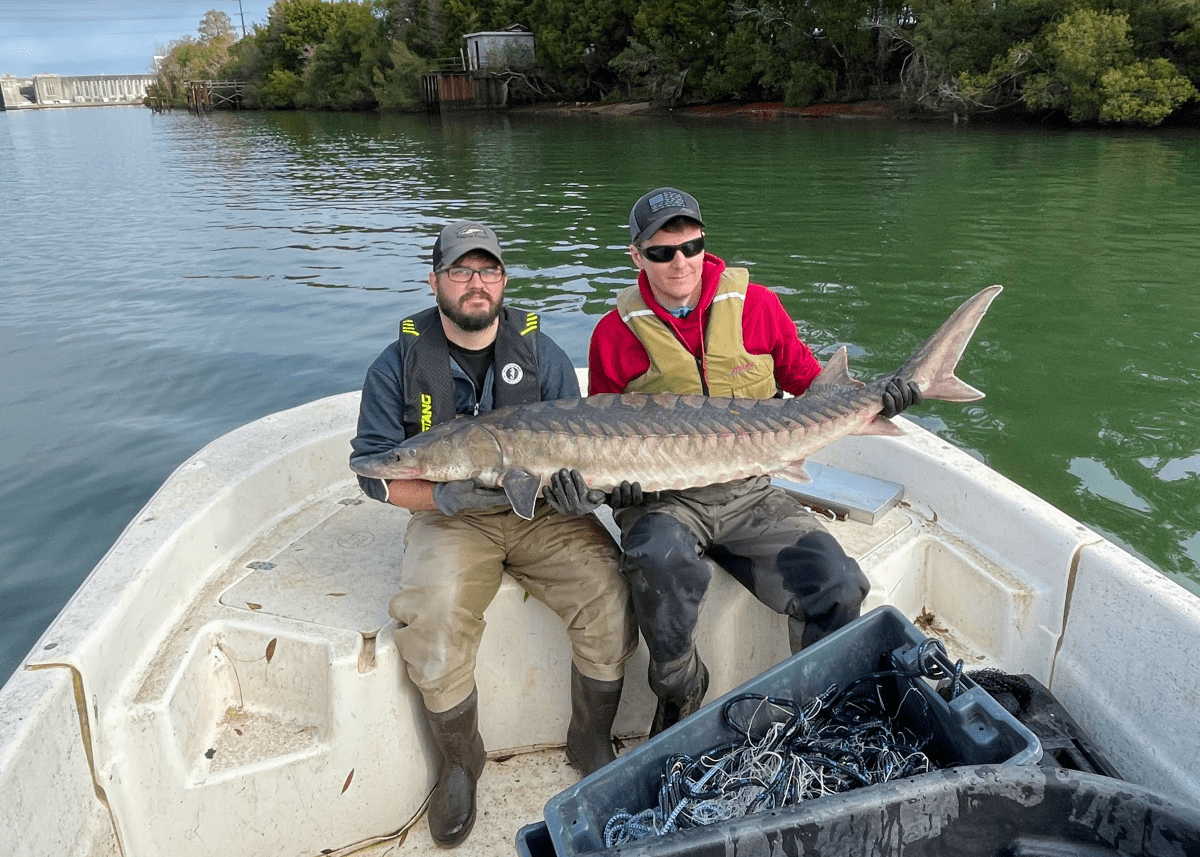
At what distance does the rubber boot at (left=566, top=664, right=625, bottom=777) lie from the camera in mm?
3576

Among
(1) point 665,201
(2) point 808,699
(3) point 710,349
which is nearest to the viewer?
(2) point 808,699

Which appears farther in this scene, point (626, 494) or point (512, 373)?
point (512, 373)

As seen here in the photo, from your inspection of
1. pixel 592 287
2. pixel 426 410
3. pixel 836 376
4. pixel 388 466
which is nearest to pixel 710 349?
pixel 836 376

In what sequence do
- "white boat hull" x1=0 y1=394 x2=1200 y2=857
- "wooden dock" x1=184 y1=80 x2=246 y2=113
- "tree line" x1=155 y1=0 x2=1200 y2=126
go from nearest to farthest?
"white boat hull" x1=0 y1=394 x2=1200 y2=857 → "tree line" x1=155 y1=0 x2=1200 y2=126 → "wooden dock" x1=184 y1=80 x2=246 y2=113

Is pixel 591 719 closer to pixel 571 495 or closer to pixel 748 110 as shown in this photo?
pixel 571 495

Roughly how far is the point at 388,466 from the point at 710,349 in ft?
5.05

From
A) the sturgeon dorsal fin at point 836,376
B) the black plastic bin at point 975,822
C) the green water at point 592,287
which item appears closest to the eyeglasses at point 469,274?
the sturgeon dorsal fin at point 836,376

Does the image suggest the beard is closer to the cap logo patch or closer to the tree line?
the cap logo patch

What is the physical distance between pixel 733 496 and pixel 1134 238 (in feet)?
47.2

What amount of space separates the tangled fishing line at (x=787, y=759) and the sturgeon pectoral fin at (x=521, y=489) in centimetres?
111

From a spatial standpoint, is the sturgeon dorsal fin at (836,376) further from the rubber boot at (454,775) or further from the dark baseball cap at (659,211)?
the rubber boot at (454,775)

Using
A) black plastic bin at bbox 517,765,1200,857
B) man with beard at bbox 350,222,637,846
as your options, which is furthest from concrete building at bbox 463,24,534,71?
black plastic bin at bbox 517,765,1200,857

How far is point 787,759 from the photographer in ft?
9.24

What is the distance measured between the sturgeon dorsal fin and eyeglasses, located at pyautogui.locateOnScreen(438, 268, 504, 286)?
5.14 feet
